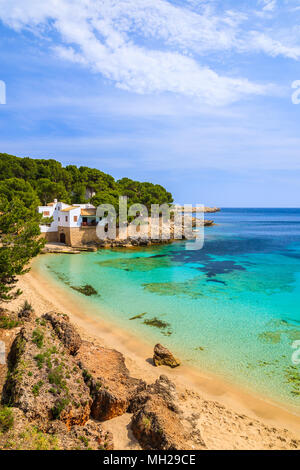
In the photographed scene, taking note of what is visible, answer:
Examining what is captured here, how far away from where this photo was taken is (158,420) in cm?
724

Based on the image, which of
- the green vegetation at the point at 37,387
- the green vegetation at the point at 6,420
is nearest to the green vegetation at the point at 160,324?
the green vegetation at the point at 37,387

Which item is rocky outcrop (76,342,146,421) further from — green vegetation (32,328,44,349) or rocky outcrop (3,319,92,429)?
green vegetation (32,328,44,349)

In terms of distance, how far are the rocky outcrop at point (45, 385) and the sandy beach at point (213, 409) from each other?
128 centimetres

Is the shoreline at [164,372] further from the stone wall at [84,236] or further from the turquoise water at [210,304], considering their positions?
the stone wall at [84,236]

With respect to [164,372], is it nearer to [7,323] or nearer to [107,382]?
[107,382]

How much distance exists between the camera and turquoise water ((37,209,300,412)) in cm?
1260

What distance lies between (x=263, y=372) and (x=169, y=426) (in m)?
6.74

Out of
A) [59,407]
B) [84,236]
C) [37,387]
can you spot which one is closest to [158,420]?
[59,407]

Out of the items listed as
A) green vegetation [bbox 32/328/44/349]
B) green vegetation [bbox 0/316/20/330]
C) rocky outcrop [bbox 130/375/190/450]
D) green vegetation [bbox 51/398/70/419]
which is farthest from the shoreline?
green vegetation [bbox 51/398/70/419]

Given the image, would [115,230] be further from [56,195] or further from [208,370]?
[208,370]

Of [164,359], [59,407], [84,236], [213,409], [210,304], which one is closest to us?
[59,407]

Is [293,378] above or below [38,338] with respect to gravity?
below

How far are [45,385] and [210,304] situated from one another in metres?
15.0

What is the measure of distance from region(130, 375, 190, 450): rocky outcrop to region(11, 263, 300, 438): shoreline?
7.22 feet
